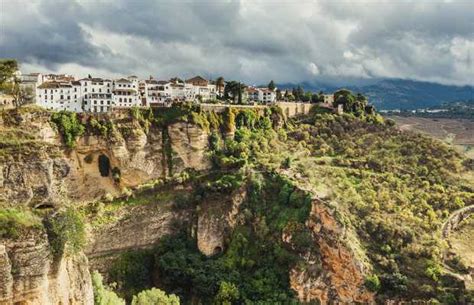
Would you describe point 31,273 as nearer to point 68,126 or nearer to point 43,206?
point 43,206

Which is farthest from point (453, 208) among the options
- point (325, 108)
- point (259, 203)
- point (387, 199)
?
point (325, 108)

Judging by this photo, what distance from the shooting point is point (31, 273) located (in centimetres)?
2075

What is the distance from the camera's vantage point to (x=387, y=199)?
45781 millimetres

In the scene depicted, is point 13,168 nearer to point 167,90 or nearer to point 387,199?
point 387,199

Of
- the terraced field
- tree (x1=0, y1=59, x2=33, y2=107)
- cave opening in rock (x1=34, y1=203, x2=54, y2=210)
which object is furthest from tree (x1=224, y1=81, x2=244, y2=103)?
cave opening in rock (x1=34, y1=203, x2=54, y2=210)

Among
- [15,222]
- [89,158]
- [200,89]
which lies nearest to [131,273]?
[89,158]

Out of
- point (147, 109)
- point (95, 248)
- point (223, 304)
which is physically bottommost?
point (223, 304)

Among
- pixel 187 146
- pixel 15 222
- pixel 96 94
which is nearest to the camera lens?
pixel 15 222

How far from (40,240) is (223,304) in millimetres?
20801

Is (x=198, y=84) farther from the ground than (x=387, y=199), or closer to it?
farther from the ground

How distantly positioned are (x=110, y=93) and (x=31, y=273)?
128ft

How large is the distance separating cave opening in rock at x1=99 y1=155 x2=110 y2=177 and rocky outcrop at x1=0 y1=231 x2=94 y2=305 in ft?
82.0

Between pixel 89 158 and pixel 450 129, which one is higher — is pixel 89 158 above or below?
below

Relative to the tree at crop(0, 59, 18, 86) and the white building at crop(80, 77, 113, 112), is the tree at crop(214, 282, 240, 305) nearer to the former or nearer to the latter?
the white building at crop(80, 77, 113, 112)
